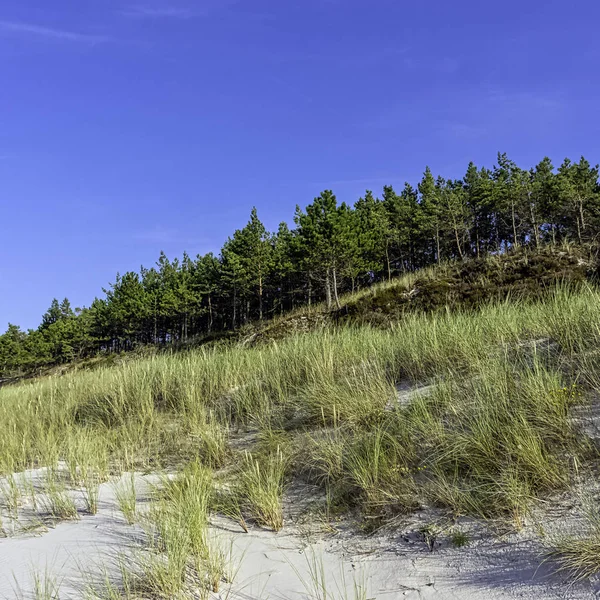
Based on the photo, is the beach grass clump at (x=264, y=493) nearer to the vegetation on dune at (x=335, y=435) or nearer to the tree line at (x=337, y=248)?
the vegetation on dune at (x=335, y=435)

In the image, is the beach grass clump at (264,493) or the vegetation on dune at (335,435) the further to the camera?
the beach grass clump at (264,493)

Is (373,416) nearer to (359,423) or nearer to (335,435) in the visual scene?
(359,423)

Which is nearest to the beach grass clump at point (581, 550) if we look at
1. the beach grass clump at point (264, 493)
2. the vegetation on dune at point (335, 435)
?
the vegetation on dune at point (335, 435)

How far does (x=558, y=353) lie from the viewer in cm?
445

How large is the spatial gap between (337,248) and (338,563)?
28239 mm

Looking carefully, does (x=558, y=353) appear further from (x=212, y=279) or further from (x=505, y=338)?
(x=212, y=279)

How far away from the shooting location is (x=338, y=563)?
252cm

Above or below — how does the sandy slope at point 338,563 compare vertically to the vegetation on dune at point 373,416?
below

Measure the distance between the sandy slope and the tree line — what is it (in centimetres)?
2394

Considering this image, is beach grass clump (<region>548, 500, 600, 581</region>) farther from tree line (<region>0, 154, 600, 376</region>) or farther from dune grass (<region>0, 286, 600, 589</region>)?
tree line (<region>0, 154, 600, 376</region>)

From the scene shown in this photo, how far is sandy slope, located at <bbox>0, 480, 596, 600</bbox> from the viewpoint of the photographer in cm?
207

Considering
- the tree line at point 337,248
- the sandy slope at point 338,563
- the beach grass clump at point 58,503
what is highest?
the tree line at point 337,248

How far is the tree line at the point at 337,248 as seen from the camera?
32.2 metres

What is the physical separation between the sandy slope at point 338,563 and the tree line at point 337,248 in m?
23.9
